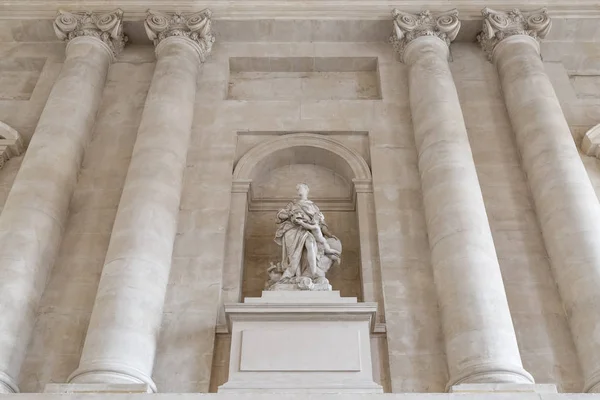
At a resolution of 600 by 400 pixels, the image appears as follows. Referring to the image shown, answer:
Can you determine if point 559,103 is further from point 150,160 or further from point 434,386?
point 150,160

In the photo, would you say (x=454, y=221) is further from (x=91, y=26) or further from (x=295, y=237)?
(x=91, y=26)

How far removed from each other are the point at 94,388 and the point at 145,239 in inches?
104

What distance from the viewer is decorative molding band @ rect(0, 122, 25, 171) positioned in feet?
43.3

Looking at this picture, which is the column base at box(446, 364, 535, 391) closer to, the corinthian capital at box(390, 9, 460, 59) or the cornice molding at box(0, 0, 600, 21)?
the corinthian capital at box(390, 9, 460, 59)

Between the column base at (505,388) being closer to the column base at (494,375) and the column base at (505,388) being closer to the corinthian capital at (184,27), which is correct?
the column base at (494,375)

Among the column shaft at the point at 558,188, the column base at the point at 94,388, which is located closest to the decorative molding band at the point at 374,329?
the column base at the point at 94,388

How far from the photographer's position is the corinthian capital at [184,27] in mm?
14516

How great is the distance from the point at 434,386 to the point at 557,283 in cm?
265

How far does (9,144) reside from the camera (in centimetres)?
1320

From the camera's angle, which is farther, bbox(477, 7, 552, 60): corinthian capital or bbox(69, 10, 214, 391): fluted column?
bbox(477, 7, 552, 60): corinthian capital

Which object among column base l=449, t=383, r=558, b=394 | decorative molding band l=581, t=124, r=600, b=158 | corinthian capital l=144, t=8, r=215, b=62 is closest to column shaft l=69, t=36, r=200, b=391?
corinthian capital l=144, t=8, r=215, b=62

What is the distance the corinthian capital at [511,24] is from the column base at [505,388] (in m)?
7.95

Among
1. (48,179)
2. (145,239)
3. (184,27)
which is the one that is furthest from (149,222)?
(184,27)

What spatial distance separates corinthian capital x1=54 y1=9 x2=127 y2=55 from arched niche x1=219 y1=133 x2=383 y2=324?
4086 mm
